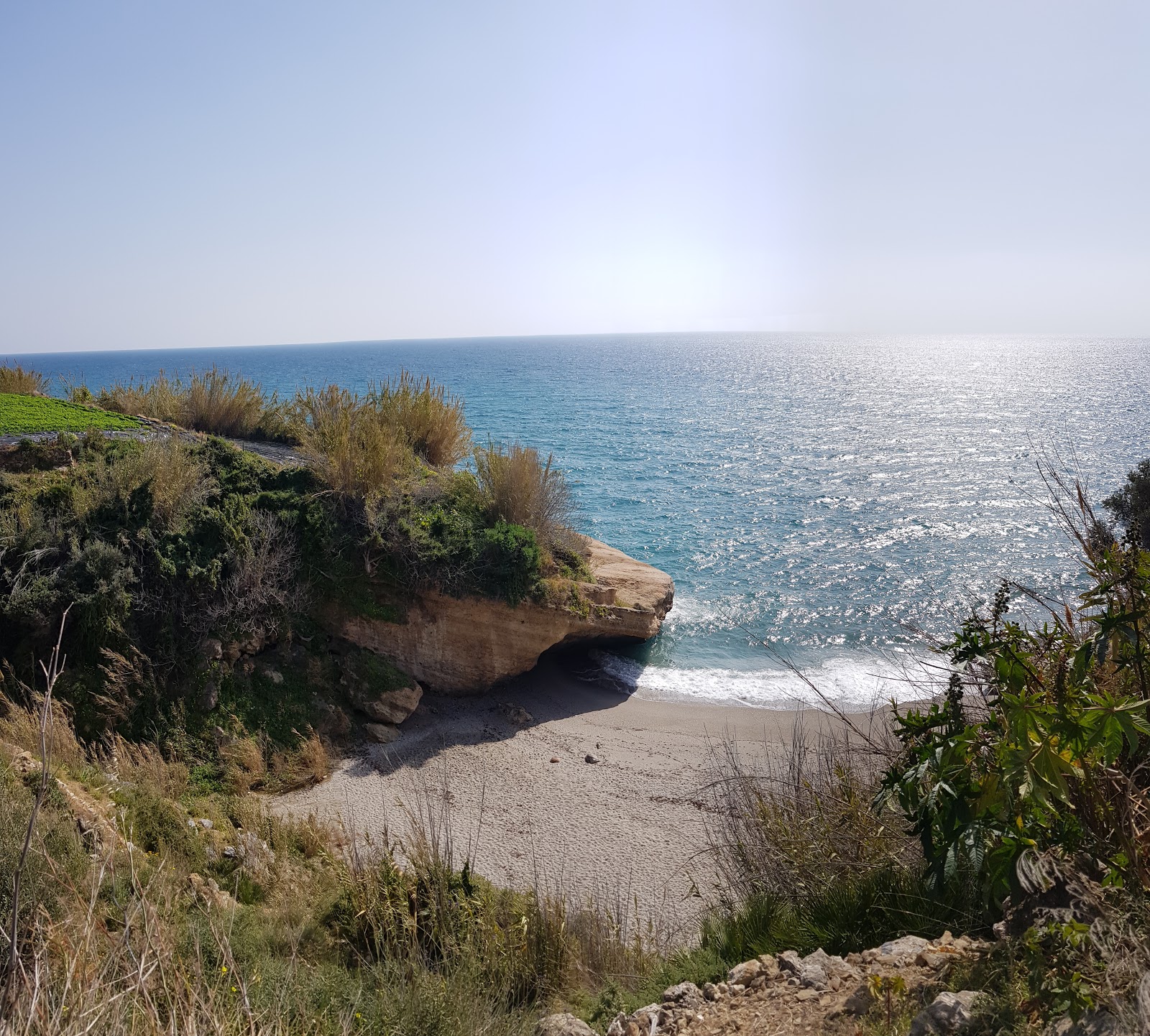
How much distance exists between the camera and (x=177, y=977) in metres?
3.08

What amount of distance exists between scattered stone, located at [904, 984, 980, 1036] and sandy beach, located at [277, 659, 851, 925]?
410 centimetres

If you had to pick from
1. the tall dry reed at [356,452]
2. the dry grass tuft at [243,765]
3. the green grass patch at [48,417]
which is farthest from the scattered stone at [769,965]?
the green grass patch at [48,417]

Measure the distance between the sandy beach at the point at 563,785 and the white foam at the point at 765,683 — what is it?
51 cm

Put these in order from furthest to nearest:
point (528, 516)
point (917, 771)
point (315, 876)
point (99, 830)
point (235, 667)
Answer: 1. point (528, 516)
2. point (235, 667)
3. point (315, 876)
4. point (99, 830)
5. point (917, 771)

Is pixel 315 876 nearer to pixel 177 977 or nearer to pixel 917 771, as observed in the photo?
pixel 177 977

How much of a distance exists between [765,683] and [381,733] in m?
7.78

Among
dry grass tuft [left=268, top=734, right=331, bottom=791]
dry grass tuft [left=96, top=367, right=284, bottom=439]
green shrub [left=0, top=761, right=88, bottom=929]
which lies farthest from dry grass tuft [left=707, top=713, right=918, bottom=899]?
dry grass tuft [left=96, top=367, right=284, bottom=439]

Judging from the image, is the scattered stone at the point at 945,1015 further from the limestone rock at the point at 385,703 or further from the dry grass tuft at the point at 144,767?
the limestone rock at the point at 385,703

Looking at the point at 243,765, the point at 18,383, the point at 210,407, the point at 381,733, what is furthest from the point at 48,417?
the point at 381,733

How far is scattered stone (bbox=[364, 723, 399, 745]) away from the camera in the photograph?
36.4 ft

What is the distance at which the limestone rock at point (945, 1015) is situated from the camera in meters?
2.71

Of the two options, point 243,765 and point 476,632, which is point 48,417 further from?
point 476,632

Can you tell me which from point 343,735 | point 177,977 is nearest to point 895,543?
point 343,735

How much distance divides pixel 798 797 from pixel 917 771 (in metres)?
2.34
